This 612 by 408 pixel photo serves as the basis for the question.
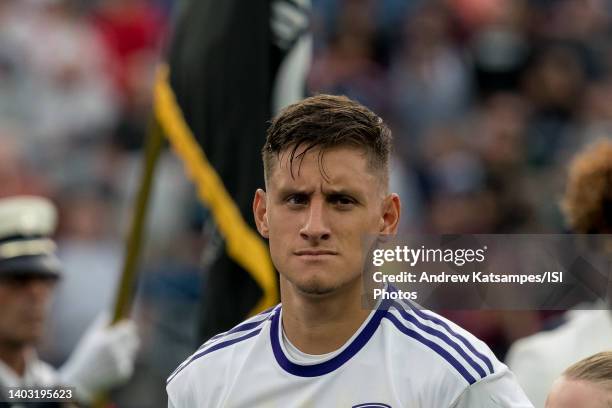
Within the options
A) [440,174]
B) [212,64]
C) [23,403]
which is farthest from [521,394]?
[440,174]

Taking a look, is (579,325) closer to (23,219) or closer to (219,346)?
(219,346)

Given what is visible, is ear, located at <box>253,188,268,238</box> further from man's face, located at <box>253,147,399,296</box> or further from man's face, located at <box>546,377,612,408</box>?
man's face, located at <box>546,377,612,408</box>

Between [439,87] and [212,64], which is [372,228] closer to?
[212,64]

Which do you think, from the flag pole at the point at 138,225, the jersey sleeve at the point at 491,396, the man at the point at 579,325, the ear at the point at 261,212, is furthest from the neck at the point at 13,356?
the jersey sleeve at the point at 491,396

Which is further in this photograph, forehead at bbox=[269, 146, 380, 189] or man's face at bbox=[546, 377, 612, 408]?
forehead at bbox=[269, 146, 380, 189]

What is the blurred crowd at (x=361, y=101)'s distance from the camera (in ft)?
29.9

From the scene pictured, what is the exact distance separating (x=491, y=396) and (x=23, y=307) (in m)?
3.07

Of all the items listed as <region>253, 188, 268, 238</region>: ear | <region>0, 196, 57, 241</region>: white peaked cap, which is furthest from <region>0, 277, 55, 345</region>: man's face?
<region>253, 188, 268, 238</region>: ear

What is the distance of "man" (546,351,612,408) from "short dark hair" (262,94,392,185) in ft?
1.99

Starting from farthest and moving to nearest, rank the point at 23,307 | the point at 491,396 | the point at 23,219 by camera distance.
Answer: the point at 23,219 < the point at 23,307 < the point at 491,396

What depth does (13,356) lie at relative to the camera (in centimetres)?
546

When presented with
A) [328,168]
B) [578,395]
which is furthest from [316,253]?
[578,395]

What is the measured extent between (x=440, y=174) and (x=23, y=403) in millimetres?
4901

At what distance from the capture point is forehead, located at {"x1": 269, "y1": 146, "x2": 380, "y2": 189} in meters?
3.01
